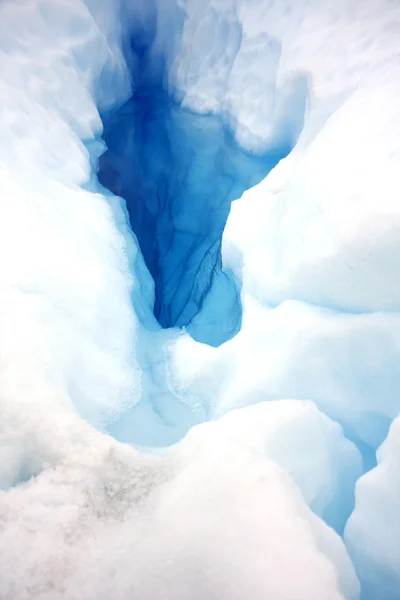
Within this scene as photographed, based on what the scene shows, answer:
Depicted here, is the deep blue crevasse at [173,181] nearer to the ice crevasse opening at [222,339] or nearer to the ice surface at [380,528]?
the ice crevasse opening at [222,339]

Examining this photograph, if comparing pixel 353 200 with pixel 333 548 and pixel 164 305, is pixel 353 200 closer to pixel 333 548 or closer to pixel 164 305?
pixel 333 548

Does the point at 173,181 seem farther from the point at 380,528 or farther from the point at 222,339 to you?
the point at 380,528

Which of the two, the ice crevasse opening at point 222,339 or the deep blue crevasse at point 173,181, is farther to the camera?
the deep blue crevasse at point 173,181

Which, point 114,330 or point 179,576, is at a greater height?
point 179,576

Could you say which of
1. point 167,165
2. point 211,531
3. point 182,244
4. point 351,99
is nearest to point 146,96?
point 167,165

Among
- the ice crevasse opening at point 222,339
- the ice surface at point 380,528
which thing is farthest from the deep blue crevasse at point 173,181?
the ice surface at point 380,528

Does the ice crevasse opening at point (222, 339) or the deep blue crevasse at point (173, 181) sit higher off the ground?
the ice crevasse opening at point (222, 339)
